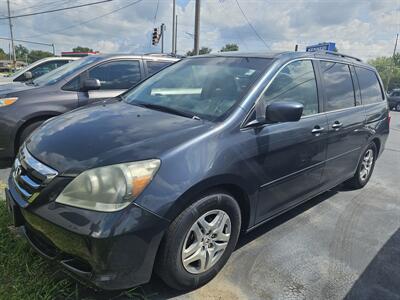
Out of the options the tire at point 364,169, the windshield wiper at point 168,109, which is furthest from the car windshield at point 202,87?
the tire at point 364,169

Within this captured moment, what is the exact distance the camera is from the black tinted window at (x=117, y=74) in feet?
17.5

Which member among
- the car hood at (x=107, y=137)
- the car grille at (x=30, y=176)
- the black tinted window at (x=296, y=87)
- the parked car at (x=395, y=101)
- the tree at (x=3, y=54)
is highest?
the black tinted window at (x=296, y=87)

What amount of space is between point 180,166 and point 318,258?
66.7 inches

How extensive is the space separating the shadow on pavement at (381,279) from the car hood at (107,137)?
1708 millimetres

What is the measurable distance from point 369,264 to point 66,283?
2.47m

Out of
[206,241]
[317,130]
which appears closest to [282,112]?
[317,130]

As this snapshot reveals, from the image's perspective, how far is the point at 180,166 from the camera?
2129 millimetres

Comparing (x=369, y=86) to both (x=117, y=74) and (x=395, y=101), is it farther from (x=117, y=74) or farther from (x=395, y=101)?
(x=395, y=101)

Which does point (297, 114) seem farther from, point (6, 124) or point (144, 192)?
point (6, 124)

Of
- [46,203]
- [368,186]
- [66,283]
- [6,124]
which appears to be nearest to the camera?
[46,203]

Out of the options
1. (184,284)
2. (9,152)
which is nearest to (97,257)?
(184,284)

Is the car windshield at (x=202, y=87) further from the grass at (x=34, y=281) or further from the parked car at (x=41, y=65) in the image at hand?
the parked car at (x=41, y=65)

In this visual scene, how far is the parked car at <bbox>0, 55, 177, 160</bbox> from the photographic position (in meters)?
4.45

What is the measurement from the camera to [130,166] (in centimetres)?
203
